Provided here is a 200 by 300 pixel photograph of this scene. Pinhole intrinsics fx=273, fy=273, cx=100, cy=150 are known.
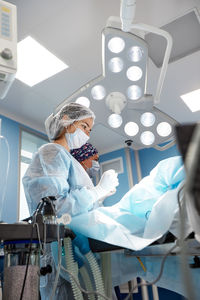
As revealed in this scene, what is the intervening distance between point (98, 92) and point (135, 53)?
0.76ft

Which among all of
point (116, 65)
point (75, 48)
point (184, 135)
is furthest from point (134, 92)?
point (75, 48)

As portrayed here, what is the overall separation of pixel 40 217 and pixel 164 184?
0.44m

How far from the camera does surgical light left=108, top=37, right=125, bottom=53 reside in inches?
41.6

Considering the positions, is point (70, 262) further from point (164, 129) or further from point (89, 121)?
point (89, 121)

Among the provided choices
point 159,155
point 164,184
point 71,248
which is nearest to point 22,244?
point 71,248

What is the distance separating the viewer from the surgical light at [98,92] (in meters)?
1.19

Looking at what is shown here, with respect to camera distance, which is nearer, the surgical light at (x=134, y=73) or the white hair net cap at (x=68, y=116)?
the surgical light at (x=134, y=73)

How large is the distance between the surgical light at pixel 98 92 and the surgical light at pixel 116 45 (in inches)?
6.7

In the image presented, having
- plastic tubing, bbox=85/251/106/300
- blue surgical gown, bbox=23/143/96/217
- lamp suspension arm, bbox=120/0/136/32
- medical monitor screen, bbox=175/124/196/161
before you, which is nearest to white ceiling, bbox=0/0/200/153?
blue surgical gown, bbox=23/143/96/217

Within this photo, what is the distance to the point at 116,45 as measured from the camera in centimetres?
107

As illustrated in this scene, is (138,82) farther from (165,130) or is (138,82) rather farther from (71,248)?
(71,248)

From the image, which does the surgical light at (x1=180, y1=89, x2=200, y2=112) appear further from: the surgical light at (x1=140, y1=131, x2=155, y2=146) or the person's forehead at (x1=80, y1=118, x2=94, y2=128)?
the surgical light at (x1=140, y1=131, x2=155, y2=146)

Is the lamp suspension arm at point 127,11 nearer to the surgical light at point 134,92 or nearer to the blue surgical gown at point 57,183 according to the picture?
the surgical light at point 134,92

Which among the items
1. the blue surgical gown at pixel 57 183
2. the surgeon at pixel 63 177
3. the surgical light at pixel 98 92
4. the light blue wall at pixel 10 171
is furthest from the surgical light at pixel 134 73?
the light blue wall at pixel 10 171
